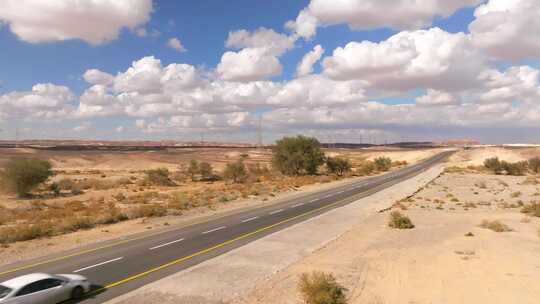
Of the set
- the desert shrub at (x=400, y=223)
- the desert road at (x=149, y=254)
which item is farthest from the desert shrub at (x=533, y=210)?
the desert road at (x=149, y=254)

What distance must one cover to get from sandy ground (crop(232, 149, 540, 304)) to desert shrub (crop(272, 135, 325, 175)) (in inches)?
1810

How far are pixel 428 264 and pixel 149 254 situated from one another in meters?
12.3

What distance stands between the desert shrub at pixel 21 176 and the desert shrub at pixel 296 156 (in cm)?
4069

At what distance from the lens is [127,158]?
377ft

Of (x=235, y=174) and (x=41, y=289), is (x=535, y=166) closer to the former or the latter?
(x=235, y=174)

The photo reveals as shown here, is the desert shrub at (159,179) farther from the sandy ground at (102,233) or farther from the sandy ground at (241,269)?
the sandy ground at (241,269)

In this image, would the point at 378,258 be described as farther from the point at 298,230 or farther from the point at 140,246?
the point at 140,246

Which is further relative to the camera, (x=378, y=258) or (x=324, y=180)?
(x=324, y=180)

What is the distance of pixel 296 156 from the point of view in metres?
75.0

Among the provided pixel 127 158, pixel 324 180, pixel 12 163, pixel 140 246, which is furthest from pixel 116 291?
pixel 127 158

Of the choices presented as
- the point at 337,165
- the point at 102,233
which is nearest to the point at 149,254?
the point at 102,233

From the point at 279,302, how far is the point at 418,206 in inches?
1048

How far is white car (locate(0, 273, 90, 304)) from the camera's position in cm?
1124

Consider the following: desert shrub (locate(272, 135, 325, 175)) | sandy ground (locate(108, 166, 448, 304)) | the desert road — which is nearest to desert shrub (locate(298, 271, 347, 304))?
sandy ground (locate(108, 166, 448, 304))
